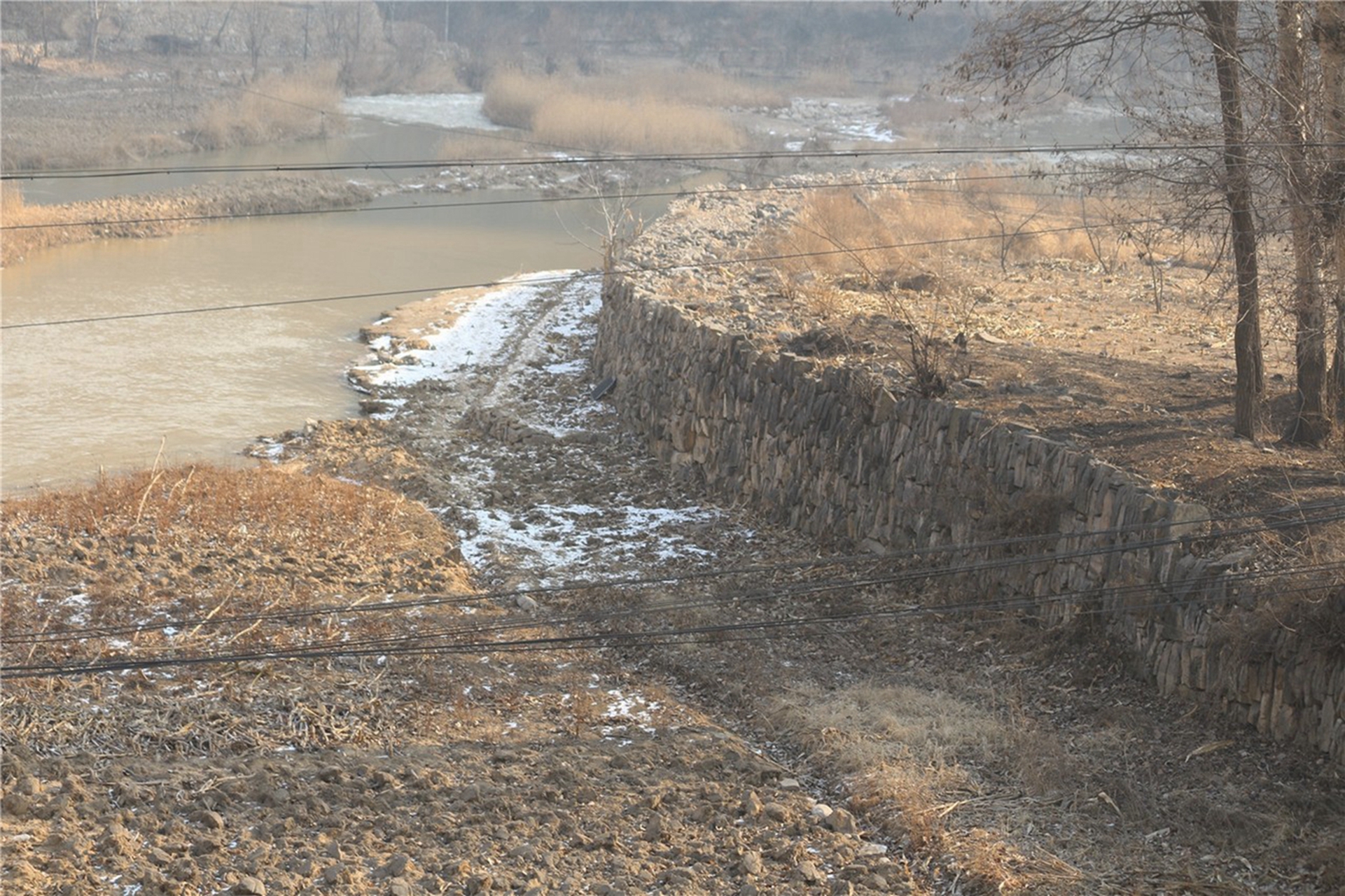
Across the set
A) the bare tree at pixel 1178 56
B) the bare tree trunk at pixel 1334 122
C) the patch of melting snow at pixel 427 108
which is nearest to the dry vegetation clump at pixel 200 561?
the bare tree at pixel 1178 56

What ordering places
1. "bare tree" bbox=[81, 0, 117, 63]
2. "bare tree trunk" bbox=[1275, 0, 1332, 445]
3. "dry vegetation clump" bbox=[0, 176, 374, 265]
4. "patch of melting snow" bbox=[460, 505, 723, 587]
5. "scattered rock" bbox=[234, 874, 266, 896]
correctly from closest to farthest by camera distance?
"scattered rock" bbox=[234, 874, 266, 896]
"bare tree trunk" bbox=[1275, 0, 1332, 445]
"patch of melting snow" bbox=[460, 505, 723, 587]
"dry vegetation clump" bbox=[0, 176, 374, 265]
"bare tree" bbox=[81, 0, 117, 63]

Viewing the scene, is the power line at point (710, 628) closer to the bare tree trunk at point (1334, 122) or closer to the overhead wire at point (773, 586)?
the overhead wire at point (773, 586)

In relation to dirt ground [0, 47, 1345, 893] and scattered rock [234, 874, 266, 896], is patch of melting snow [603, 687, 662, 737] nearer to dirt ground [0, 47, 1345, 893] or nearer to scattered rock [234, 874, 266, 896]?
dirt ground [0, 47, 1345, 893]

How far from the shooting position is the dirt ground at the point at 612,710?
8.59 m

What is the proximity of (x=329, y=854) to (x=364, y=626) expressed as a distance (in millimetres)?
4737

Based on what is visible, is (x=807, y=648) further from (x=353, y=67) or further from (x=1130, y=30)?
(x=353, y=67)

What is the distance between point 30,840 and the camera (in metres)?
8.33

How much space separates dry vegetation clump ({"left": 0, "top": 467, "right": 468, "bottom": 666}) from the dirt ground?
0.18 feet

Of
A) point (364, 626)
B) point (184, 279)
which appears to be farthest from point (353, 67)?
point (364, 626)

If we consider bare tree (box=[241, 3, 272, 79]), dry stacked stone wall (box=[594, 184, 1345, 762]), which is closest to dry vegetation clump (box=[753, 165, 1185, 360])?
dry stacked stone wall (box=[594, 184, 1345, 762])

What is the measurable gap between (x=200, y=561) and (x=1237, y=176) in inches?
436

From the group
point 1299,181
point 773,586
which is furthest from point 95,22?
point 1299,181

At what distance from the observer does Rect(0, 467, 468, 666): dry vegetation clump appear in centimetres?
1243

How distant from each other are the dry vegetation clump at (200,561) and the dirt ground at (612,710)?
5 centimetres
